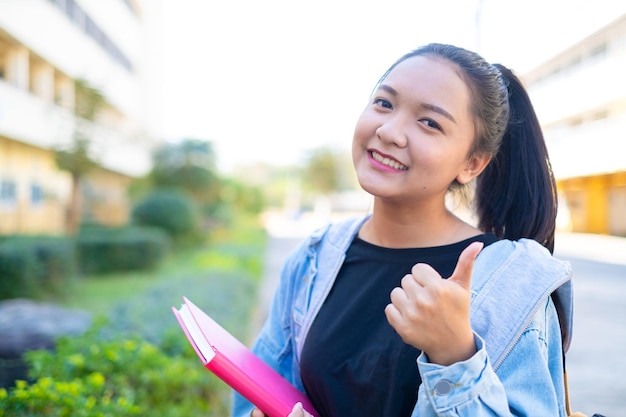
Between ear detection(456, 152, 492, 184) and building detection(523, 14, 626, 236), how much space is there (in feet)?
1.27

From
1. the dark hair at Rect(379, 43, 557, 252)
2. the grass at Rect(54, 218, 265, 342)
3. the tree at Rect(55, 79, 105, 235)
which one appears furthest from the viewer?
the tree at Rect(55, 79, 105, 235)

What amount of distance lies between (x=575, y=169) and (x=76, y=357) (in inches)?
93.4

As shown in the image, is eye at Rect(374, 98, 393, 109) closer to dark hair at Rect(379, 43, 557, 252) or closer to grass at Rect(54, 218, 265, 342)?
dark hair at Rect(379, 43, 557, 252)

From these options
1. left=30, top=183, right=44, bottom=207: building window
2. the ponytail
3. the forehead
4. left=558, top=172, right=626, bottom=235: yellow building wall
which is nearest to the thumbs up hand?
the forehead

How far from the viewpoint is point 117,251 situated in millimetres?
11477

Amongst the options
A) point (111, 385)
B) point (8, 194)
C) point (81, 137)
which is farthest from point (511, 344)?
point (8, 194)

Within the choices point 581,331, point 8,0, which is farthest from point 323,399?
point 8,0

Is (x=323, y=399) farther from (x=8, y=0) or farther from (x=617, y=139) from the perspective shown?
(x=8, y=0)

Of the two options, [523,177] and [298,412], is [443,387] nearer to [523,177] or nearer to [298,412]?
[298,412]

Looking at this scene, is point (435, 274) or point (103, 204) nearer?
point (435, 274)

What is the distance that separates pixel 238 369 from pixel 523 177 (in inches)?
34.1

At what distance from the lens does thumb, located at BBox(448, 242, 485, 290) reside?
95 centimetres

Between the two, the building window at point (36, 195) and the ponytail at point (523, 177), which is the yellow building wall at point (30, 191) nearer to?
the building window at point (36, 195)

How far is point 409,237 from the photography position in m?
1.43
